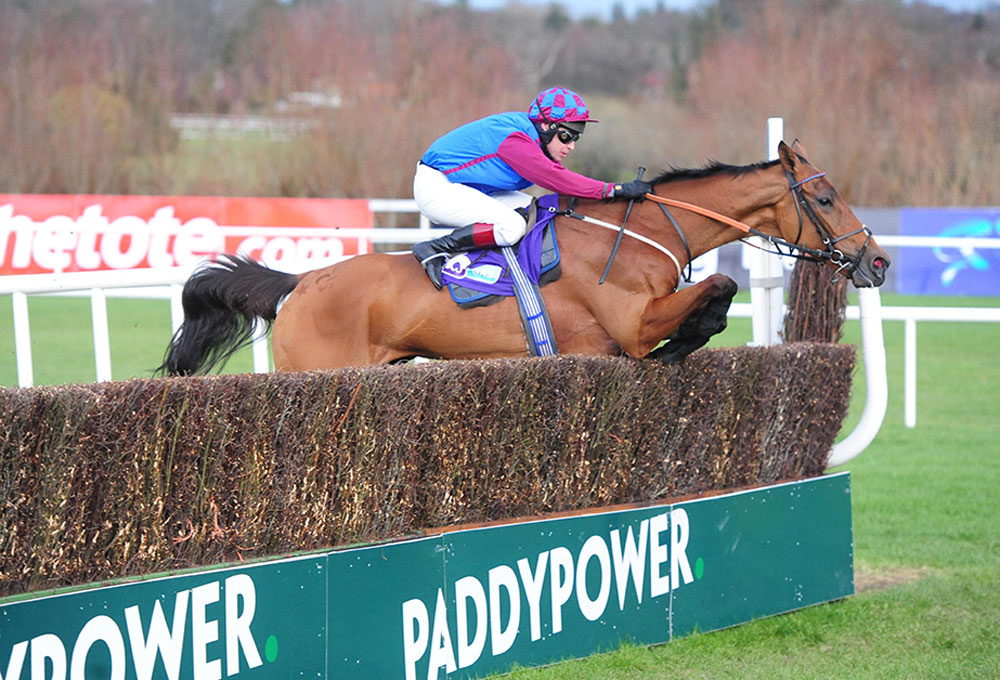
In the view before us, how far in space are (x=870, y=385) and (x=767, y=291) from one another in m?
0.67

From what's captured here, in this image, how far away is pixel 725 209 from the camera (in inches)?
195

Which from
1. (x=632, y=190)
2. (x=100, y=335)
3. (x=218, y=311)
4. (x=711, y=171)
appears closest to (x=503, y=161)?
(x=632, y=190)

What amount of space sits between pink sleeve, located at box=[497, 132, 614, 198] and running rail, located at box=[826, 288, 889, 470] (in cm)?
117

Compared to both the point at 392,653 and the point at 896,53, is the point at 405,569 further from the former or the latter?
the point at 896,53

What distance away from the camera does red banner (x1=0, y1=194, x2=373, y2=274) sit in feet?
41.3

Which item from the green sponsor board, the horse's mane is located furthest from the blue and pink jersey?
the green sponsor board

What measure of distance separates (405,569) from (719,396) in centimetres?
151

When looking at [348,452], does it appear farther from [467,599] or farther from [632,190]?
[632,190]

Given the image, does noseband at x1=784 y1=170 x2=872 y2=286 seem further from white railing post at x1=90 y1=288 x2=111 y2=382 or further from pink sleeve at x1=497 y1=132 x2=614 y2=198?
white railing post at x1=90 y1=288 x2=111 y2=382

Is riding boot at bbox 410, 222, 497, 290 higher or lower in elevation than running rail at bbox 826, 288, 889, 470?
higher

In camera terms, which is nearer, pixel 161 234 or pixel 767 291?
pixel 767 291

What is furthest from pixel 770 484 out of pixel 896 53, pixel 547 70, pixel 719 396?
pixel 547 70

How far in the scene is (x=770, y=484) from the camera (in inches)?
181

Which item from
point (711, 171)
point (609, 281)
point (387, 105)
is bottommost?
point (609, 281)
